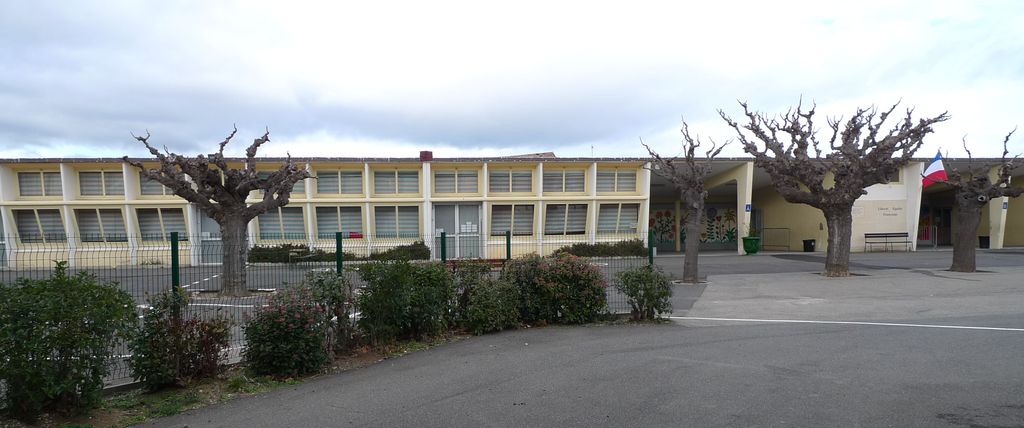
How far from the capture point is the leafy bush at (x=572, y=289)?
1030 cm

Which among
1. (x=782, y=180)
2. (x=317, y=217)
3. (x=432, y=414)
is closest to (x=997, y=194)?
(x=782, y=180)

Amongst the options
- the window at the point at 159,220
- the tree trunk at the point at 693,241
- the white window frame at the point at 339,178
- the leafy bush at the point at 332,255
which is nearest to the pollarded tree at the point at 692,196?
the tree trunk at the point at 693,241

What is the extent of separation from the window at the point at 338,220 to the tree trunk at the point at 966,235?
22.1 meters

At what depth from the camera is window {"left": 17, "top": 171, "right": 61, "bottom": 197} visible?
26562mm

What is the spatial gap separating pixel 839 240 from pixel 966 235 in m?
4.21

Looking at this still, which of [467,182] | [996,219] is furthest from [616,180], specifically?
[996,219]

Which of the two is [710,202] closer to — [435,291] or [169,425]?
[435,291]

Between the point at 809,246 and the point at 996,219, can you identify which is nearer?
the point at 809,246

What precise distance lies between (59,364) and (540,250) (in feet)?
77.4

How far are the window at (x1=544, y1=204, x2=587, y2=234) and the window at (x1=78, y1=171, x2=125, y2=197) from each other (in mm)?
18582

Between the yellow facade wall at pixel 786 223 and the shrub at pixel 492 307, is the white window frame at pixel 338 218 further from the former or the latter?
the yellow facade wall at pixel 786 223

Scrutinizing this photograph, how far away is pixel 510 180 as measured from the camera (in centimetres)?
2831

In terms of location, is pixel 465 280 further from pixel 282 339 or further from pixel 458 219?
pixel 458 219

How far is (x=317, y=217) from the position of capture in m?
27.4
